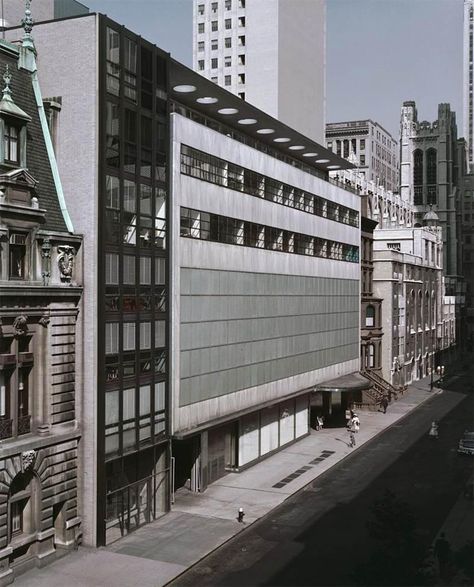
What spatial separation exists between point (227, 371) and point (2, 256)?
62.1ft

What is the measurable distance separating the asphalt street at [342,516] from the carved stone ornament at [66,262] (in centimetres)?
1380

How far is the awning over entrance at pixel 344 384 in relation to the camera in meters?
59.7

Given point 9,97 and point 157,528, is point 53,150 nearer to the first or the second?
point 9,97

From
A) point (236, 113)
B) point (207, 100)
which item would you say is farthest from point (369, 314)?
point (207, 100)

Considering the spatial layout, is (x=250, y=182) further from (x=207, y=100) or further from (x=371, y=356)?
(x=371, y=356)

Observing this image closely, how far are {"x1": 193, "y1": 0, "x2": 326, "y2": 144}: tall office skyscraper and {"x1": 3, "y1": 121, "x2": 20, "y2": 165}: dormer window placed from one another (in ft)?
196

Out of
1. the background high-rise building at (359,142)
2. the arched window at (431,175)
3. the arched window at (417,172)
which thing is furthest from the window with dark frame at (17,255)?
the arched window at (417,172)

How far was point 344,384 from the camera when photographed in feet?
202

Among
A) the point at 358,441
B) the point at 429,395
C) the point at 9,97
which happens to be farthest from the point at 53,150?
the point at 429,395

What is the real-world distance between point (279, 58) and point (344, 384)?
48.2 metres

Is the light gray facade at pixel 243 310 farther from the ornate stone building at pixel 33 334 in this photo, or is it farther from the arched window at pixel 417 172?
the arched window at pixel 417 172

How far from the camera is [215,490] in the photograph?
141 feet

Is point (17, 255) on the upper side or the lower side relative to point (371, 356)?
upper

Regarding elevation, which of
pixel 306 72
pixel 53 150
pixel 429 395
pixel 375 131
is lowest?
pixel 429 395
